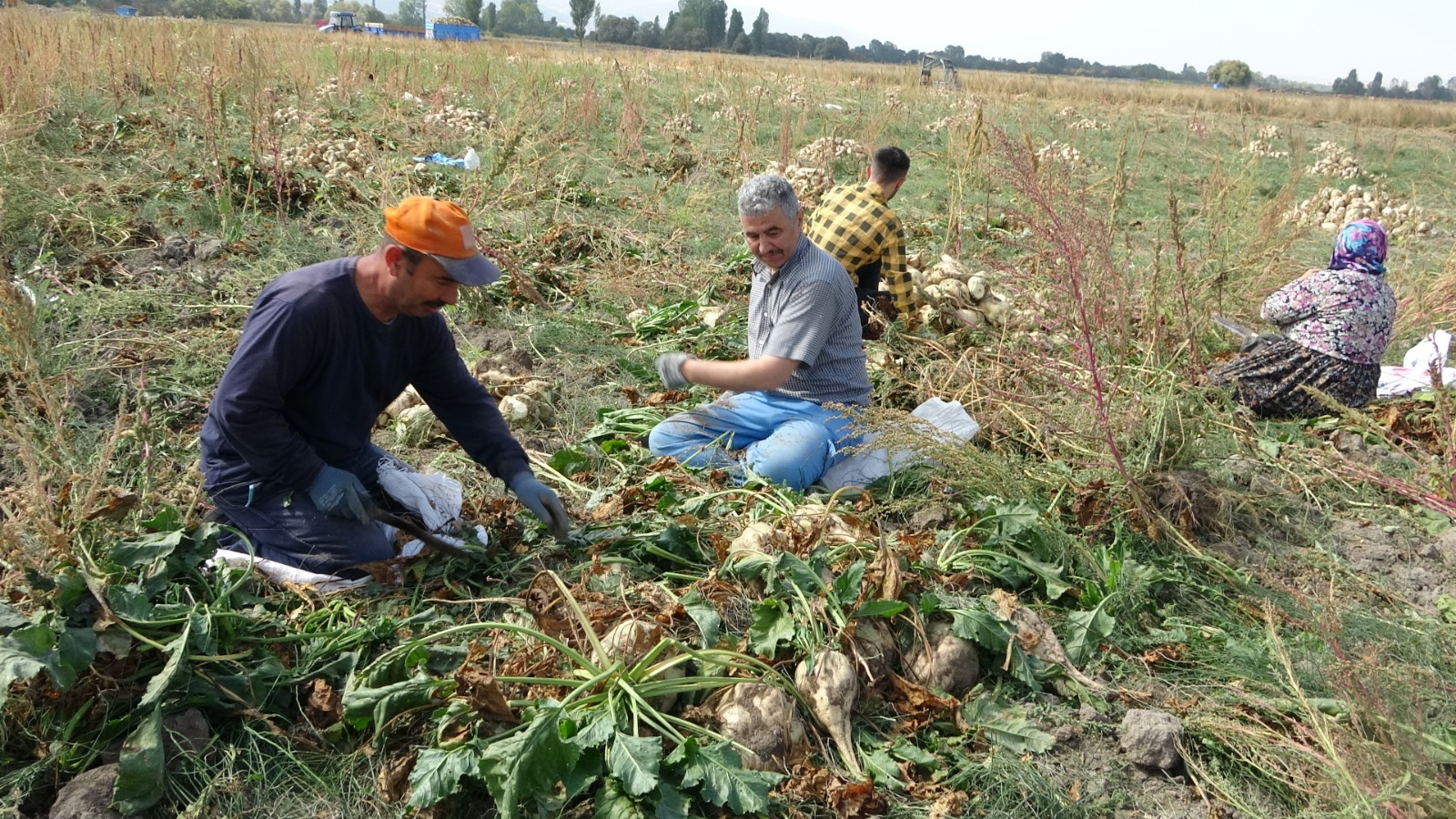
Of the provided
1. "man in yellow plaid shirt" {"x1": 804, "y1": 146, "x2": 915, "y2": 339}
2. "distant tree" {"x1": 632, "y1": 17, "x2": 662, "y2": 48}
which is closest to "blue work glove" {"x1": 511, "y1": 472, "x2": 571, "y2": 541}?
"man in yellow plaid shirt" {"x1": 804, "y1": 146, "x2": 915, "y2": 339}

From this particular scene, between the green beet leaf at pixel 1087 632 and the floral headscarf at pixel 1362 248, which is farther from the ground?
the floral headscarf at pixel 1362 248

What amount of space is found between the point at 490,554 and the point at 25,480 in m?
1.55

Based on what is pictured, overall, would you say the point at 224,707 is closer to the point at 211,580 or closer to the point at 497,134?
the point at 211,580

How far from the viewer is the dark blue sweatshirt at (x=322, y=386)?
262cm

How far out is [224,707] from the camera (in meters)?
2.22

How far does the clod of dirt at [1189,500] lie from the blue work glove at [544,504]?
6.86 feet

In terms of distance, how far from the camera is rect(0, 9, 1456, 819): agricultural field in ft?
6.89

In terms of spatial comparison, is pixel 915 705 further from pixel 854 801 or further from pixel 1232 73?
pixel 1232 73

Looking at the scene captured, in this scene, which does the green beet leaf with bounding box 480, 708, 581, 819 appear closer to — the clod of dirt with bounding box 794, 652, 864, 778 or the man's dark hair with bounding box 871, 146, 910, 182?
the clod of dirt with bounding box 794, 652, 864, 778

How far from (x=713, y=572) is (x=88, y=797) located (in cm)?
155

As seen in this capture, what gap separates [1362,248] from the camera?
460 centimetres

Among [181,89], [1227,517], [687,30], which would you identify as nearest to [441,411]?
[1227,517]

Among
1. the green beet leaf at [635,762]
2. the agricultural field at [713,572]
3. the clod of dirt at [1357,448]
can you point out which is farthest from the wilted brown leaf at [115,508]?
the clod of dirt at [1357,448]

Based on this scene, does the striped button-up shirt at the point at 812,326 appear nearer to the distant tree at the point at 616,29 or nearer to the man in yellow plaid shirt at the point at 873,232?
the man in yellow plaid shirt at the point at 873,232
